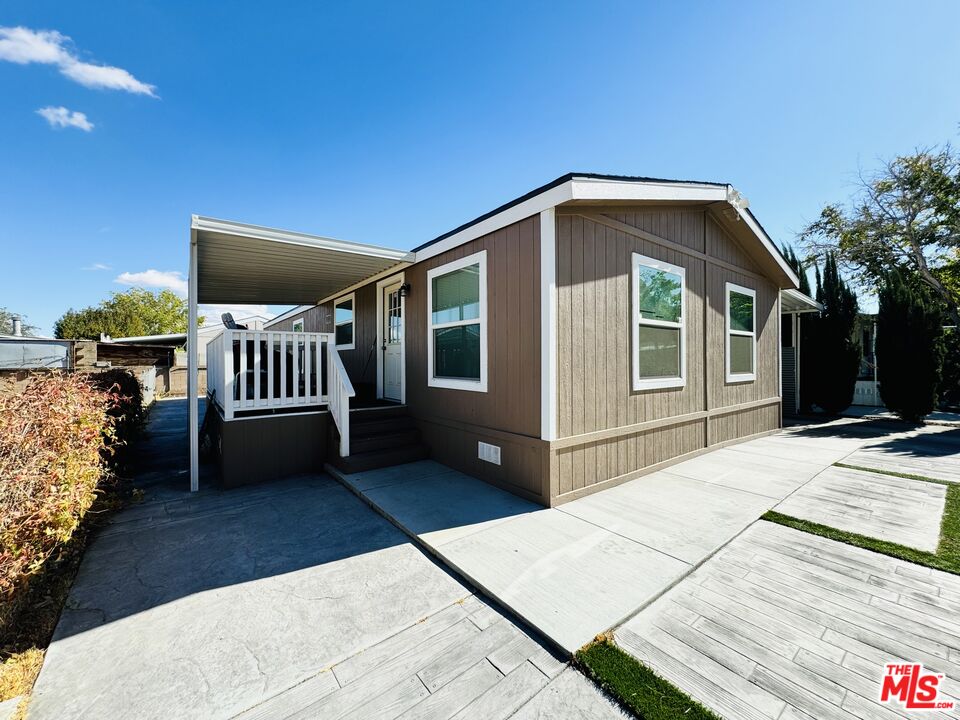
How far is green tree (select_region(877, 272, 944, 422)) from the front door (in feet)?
36.7

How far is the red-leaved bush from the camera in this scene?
76.2 inches

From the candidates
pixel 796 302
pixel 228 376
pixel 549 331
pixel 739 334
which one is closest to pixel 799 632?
pixel 549 331

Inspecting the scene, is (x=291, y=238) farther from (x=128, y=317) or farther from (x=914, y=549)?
(x=128, y=317)

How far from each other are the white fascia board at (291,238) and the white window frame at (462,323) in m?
0.65

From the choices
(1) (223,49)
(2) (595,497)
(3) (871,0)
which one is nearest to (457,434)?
(2) (595,497)

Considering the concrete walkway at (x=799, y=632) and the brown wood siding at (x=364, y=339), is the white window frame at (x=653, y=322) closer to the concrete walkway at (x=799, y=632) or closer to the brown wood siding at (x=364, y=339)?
the concrete walkway at (x=799, y=632)

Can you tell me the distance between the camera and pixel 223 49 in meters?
6.60

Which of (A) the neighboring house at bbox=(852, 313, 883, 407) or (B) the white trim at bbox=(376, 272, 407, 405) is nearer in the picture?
(B) the white trim at bbox=(376, 272, 407, 405)

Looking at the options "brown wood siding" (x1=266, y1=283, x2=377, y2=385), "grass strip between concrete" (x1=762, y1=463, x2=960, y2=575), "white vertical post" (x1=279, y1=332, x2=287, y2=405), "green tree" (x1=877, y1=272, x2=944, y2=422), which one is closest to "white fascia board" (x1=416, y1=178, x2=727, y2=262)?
"white vertical post" (x1=279, y1=332, x2=287, y2=405)

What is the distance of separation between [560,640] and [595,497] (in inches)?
88.3

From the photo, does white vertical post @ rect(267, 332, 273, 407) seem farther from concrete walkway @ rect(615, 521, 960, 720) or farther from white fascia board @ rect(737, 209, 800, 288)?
white fascia board @ rect(737, 209, 800, 288)

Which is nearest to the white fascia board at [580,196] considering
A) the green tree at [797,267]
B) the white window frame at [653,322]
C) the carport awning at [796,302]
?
the white window frame at [653,322]

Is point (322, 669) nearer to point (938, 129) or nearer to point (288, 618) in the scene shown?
point (288, 618)

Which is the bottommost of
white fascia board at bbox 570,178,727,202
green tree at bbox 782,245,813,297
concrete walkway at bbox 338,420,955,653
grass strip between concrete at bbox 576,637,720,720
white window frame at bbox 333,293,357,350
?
concrete walkway at bbox 338,420,955,653
